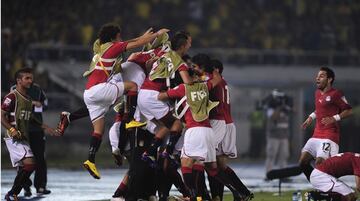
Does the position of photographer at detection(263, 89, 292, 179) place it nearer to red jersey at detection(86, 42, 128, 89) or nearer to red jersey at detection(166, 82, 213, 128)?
red jersey at detection(86, 42, 128, 89)

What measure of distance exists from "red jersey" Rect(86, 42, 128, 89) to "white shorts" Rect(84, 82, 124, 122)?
0.28ft

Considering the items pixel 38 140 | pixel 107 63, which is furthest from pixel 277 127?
pixel 107 63

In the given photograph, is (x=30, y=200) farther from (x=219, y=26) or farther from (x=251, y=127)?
(x=219, y=26)

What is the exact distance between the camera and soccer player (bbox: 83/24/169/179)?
15.3 meters

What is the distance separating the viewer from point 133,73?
15703 millimetres

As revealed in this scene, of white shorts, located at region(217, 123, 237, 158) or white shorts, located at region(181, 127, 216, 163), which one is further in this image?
white shorts, located at region(217, 123, 237, 158)

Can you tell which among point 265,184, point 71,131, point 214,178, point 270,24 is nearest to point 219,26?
point 270,24

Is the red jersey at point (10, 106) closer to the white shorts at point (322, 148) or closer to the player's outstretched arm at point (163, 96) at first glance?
the player's outstretched arm at point (163, 96)

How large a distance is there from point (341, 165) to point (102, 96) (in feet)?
11.7

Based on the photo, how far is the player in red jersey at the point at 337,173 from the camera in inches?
564

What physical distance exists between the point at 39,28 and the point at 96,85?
65.0 feet

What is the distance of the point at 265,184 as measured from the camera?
2162cm

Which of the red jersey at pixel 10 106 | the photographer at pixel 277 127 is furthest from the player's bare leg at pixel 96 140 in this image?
the photographer at pixel 277 127

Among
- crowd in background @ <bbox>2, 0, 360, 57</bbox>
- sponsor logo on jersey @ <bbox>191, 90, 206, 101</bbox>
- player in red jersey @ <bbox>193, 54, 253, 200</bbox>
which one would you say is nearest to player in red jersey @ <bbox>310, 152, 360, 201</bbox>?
player in red jersey @ <bbox>193, 54, 253, 200</bbox>
